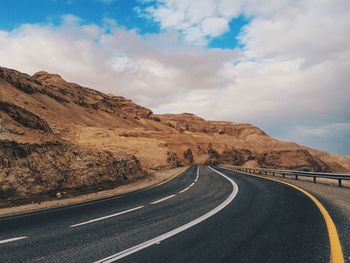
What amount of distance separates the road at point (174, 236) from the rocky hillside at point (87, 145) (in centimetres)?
742

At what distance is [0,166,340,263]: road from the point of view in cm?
521

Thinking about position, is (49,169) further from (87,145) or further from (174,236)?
(174,236)

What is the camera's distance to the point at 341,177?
17938 mm

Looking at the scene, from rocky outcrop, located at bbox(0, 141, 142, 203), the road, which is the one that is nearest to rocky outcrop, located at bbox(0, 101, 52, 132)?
rocky outcrop, located at bbox(0, 141, 142, 203)

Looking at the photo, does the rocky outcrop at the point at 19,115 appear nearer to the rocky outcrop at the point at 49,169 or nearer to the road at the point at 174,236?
the rocky outcrop at the point at 49,169

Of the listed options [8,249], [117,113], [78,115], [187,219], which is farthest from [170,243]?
[117,113]

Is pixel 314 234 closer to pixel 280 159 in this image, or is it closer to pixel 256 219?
pixel 256 219

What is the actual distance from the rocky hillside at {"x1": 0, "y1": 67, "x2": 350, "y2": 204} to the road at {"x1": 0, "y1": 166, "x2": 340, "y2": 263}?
7420mm

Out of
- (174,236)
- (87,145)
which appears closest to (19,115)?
(87,145)

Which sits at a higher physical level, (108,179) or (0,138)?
(0,138)

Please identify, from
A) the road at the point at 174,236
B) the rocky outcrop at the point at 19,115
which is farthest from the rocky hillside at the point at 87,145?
the road at the point at 174,236

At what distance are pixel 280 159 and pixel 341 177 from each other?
4129 inches

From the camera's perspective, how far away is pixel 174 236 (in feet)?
21.2

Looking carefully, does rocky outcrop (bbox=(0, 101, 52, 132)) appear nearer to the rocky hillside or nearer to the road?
the rocky hillside
